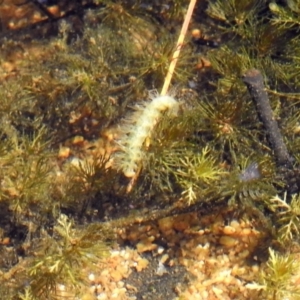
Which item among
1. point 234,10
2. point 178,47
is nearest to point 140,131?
point 178,47

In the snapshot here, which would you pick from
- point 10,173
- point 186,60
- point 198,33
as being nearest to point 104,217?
point 10,173

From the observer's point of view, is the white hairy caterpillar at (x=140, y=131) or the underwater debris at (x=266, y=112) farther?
the white hairy caterpillar at (x=140, y=131)

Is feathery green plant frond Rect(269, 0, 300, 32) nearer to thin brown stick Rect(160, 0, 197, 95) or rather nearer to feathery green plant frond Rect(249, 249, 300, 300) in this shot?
thin brown stick Rect(160, 0, 197, 95)

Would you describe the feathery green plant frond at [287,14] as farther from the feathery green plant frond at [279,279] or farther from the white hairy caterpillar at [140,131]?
the feathery green plant frond at [279,279]

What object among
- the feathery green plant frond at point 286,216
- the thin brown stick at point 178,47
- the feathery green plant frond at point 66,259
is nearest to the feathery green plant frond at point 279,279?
the feathery green plant frond at point 286,216

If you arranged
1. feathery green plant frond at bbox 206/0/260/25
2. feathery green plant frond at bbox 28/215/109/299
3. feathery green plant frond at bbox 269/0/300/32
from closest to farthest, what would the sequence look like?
feathery green plant frond at bbox 28/215/109/299 < feathery green plant frond at bbox 269/0/300/32 < feathery green plant frond at bbox 206/0/260/25

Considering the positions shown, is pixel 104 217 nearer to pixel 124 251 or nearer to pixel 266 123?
pixel 124 251

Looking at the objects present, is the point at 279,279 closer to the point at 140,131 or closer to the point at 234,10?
the point at 140,131

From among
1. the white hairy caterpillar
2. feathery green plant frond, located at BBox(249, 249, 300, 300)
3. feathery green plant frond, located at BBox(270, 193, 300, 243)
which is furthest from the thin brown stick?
feathery green plant frond, located at BBox(249, 249, 300, 300)
